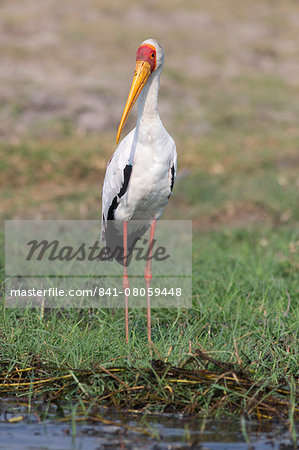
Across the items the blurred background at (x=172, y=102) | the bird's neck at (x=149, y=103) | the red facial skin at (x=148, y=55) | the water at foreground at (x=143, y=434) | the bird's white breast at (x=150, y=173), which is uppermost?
the blurred background at (x=172, y=102)

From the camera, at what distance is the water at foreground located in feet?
10.0

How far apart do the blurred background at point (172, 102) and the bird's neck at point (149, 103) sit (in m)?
2.75

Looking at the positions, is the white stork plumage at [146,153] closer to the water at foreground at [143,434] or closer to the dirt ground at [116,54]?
the water at foreground at [143,434]

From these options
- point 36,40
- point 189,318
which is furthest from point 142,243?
point 36,40

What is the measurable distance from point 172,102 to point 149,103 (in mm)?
9094

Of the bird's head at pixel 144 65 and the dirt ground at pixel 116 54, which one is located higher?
the dirt ground at pixel 116 54

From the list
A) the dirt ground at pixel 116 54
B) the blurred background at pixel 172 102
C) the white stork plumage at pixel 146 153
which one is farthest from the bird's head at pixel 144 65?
Result: the dirt ground at pixel 116 54

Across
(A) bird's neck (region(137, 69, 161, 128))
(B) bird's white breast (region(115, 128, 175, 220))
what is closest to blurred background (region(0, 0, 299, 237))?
(B) bird's white breast (region(115, 128, 175, 220))

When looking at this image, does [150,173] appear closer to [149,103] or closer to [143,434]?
[149,103]

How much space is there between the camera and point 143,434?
3160mm

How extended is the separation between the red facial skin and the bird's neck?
7cm

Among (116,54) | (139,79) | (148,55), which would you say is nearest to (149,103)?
(139,79)

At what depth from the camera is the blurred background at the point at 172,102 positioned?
860 cm

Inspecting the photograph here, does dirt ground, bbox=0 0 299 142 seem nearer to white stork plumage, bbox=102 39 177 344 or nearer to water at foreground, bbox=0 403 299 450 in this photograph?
→ white stork plumage, bbox=102 39 177 344
